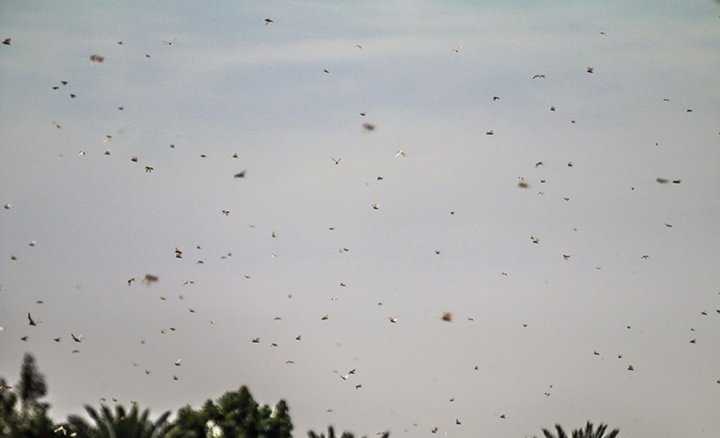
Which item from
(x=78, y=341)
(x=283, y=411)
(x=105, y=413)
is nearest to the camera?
(x=78, y=341)

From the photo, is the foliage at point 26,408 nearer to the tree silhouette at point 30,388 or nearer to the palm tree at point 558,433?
the tree silhouette at point 30,388

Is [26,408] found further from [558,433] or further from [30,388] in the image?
[558,433]

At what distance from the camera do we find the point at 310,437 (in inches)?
2549

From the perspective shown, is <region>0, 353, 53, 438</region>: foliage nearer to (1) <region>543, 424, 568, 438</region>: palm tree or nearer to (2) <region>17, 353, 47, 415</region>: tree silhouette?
(2) <region>17, 353, 47, 415</region>: tree silhouette

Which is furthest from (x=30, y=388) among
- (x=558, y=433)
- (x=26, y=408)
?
(x=558, y=433)

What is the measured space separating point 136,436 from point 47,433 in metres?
5.48

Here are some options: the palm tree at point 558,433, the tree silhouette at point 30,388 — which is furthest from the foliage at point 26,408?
the palm tree at point 558,433

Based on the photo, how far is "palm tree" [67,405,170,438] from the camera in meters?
56.5

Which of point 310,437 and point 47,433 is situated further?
point 310,437

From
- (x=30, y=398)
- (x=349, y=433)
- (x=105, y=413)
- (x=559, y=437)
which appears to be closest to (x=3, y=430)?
(x=105, y=413)

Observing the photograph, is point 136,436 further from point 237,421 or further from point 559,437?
point 559,437

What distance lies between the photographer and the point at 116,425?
5650 cm

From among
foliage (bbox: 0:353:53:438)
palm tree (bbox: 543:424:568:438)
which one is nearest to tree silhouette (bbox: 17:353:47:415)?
foliage (bbox: 0:353:53:438)

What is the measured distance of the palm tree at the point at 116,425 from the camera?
185ft
